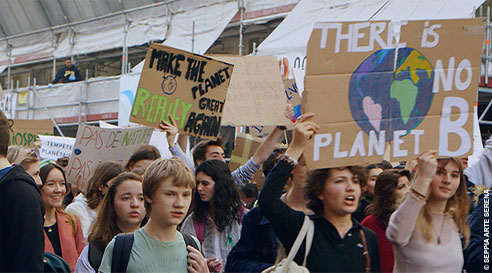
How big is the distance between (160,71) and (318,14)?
9631mm

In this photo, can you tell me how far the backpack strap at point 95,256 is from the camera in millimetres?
3939

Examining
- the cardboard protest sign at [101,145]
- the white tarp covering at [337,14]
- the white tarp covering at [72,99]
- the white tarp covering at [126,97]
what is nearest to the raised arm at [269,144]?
the cardboard protest sign at [101,145]

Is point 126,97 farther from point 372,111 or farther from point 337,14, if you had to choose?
point 372,111

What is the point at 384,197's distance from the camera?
4578 millimetres

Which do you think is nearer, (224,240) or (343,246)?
(343,246)

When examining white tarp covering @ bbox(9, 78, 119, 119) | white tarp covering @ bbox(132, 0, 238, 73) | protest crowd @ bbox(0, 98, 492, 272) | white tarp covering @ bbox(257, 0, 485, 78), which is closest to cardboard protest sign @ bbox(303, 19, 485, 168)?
protest crowd @ bbox(0, 98, 492, 272)

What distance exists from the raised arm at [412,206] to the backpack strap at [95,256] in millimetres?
1546

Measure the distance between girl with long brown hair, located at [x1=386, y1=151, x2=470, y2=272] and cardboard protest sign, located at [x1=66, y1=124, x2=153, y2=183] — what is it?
12.8 ft

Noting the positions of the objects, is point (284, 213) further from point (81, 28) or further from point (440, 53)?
point (81, 28)

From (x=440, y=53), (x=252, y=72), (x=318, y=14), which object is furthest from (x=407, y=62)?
(x=318, y=14)

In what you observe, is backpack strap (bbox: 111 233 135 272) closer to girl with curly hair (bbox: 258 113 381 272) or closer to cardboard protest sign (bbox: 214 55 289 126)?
girl with curly hair (bbox: 258 113 381 272)

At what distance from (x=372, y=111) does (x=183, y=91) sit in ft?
8.18

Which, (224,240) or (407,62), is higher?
(407,62)

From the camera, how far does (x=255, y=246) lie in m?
3.74
